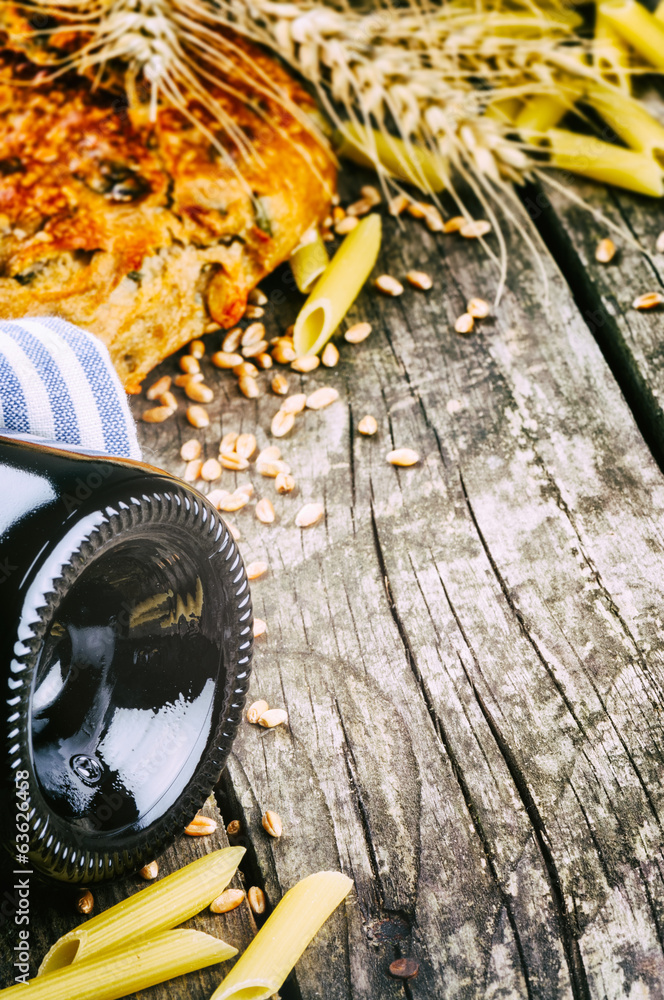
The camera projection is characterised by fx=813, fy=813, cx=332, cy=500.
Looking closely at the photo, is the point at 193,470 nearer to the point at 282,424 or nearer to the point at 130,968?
the point at 282,424

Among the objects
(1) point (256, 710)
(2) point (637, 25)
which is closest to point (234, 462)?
(1) point (256, 710)

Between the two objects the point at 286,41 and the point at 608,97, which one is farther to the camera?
the point at 608,97

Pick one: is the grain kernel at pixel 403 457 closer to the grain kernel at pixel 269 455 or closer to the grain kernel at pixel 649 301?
the grain kernel at pixel 269 455

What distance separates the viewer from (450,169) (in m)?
1.48

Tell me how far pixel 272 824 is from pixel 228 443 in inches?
21.2

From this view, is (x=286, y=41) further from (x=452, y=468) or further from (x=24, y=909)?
(x=24, y=909)

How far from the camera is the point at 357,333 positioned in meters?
1.28

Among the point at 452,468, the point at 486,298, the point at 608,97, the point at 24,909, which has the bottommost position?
the point at 24,909

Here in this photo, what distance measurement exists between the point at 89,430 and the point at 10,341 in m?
0.13

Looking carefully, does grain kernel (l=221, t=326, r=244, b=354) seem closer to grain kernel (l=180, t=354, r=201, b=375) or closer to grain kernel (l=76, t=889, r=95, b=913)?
grain kernel (l=180, t=354, r=201, b=375)

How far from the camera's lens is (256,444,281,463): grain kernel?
1.15 metres

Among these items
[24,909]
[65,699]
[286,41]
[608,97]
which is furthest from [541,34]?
[24,909]

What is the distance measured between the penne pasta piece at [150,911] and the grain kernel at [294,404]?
62 centimetres

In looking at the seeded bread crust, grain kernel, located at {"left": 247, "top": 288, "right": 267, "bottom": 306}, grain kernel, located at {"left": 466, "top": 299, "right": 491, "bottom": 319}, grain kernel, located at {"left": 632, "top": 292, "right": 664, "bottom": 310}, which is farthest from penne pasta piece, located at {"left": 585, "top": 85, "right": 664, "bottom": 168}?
grain kernel, located at {"left": 247, "top": 288, "right": 267, "bottom": 306}
